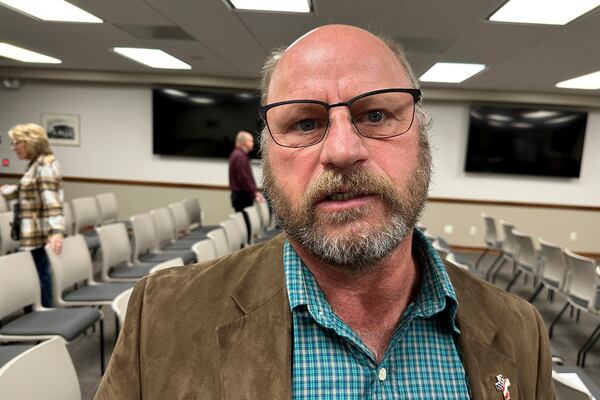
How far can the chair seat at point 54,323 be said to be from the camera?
2.43 m

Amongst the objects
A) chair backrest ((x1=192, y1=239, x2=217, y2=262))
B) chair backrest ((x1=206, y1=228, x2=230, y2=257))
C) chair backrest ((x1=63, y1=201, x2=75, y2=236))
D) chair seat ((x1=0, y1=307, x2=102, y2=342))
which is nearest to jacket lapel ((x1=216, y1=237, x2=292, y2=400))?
chair seat ((x1=0, y1=307, x2=102, y2=342))

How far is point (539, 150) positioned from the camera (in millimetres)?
7160

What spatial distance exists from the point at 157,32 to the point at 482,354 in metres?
4.36

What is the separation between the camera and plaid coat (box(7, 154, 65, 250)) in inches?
120

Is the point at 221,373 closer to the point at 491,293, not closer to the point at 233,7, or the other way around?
the point at 491,293

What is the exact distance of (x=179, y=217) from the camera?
536cm

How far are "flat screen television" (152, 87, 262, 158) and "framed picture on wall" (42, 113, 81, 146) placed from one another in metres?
1.48

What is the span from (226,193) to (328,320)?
6.79 metres

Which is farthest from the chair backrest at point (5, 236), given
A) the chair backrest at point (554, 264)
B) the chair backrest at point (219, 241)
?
the chair backrest at point (554, 264)

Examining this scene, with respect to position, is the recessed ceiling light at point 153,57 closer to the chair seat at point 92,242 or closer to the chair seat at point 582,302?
the chair seat at point 92,242

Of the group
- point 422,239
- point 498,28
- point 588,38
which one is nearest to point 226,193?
point 498,28

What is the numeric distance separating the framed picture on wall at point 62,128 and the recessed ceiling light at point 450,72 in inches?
233

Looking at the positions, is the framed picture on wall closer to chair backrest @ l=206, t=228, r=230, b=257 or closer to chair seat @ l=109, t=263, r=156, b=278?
chair seat @ l=109, t=263, r=156, b=278

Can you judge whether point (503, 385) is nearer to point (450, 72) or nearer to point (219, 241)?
point (219, 241)
